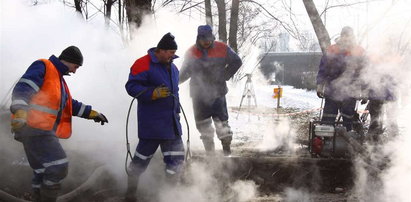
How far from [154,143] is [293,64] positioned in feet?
138

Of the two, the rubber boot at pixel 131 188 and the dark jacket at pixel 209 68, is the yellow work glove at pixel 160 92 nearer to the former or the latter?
the rubber boot at pixel 131 188

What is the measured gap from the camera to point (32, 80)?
3594 mm

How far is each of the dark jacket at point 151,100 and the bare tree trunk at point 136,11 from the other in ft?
9.46

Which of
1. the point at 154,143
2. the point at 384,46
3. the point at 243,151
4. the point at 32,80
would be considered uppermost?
the point at 384,46

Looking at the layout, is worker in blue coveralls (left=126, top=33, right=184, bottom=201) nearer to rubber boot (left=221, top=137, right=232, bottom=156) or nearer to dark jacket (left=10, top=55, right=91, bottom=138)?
dark jacket (left=10, top=55, right=91, bottom=138)

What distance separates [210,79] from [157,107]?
1.61 metres

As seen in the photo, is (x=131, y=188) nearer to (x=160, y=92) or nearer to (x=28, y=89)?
(x=160, y=92)

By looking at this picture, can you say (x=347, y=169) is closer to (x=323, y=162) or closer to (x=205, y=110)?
(x=323, y=162)

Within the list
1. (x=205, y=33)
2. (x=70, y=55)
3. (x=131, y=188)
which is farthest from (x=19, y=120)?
(x=205, y=33)

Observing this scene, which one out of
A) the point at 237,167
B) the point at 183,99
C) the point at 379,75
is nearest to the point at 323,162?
the point at 237,167

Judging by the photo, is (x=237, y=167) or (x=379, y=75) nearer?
(x=237, y=167)

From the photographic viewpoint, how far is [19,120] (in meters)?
3.43

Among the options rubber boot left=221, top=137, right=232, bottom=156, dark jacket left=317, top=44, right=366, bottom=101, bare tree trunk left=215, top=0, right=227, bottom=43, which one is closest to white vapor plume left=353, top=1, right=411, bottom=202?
dark jacket left=317, top=44, right=366, bottom=101

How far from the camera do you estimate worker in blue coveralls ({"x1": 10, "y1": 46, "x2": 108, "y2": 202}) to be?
11.7ft
